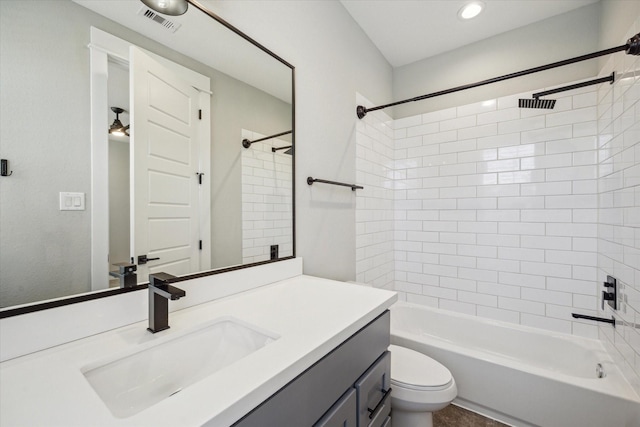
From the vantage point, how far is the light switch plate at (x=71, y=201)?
0.71 meters

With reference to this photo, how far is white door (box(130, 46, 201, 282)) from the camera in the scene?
88cm

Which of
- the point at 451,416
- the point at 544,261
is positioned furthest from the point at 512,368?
the point at 544,261

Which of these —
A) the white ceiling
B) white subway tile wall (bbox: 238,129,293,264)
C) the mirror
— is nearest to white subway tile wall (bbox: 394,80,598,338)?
the white ceiling

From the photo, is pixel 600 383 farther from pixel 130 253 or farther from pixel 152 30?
pixel 152 30

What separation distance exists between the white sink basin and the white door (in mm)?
254

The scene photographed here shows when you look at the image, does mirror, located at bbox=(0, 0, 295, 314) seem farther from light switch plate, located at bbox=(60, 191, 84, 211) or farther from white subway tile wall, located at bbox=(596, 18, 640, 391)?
white subway tile wall, located at bbox=(596, 18, 640, 391)

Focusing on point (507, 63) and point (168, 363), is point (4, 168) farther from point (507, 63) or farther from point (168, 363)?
point (507, 63)

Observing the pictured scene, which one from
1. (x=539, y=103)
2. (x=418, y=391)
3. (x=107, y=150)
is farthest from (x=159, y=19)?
(x=539, y=103)

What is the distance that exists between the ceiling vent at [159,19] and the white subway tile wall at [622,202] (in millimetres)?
2045

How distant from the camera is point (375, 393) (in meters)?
1.00

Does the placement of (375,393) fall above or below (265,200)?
below

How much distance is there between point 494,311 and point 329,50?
92.5 inches

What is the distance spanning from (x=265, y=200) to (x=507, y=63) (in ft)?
7.54

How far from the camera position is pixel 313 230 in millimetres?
1660
